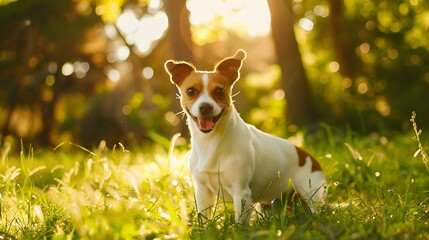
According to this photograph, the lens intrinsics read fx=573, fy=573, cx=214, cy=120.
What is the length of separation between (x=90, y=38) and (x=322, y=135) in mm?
11259

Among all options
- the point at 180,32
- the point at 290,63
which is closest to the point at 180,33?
the point at 180,32

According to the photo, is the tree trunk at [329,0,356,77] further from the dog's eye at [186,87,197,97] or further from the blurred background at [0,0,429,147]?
the dog's eye at [186,87,197,97]

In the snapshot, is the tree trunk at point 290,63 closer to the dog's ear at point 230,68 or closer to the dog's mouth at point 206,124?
the dog's ear at point 230,68

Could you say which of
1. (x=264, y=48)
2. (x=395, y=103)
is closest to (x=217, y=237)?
(x=395, y=103)

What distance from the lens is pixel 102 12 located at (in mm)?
15211

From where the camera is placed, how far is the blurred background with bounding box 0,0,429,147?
11664 millimetres

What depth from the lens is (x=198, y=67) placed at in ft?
42.5

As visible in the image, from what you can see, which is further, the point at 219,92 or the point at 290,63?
the point at 290,63

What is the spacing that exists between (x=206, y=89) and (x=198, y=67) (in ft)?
28.4

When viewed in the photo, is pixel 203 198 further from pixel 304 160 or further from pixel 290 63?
pixel 290 63

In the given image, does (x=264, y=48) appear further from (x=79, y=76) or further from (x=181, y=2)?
(x=181, y=2)

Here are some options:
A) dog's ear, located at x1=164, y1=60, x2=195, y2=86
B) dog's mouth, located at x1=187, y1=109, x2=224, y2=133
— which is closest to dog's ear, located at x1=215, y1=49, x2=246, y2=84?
dog's ear, located at x1=164, y1=60, x2=195, y2=86

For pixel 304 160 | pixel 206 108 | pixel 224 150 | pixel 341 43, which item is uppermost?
pixel 206 108

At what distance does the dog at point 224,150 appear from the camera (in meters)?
4.21
